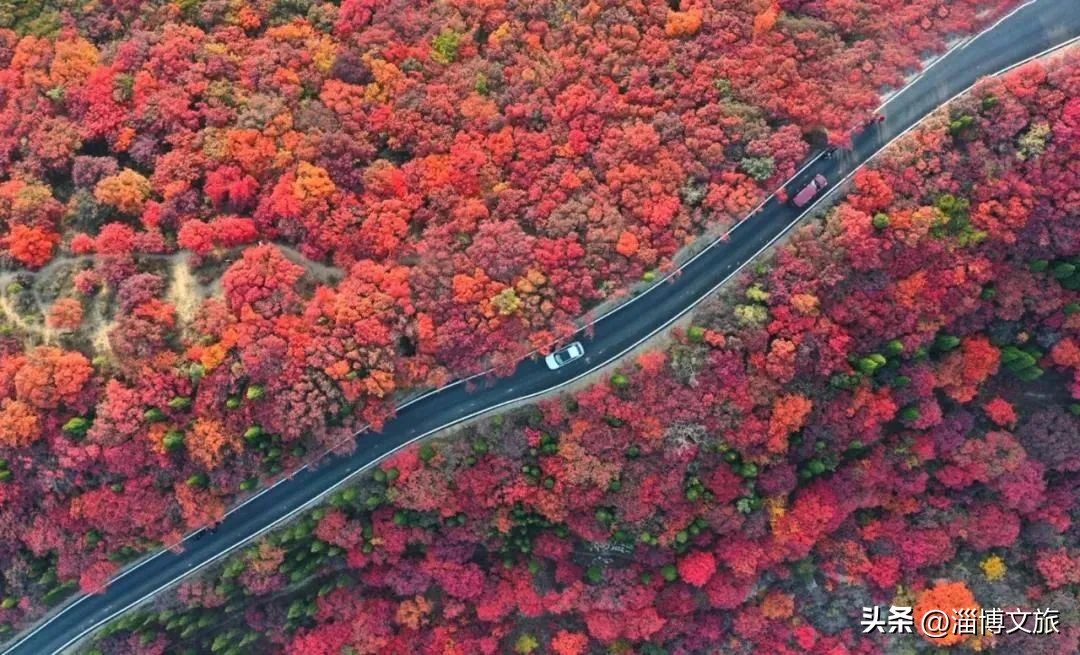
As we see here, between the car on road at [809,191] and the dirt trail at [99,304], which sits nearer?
the dirt trail at [99,304]

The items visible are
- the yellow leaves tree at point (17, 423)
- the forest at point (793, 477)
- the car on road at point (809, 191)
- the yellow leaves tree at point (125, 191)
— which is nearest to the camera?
the yellow leaves tree at point (17, 423)

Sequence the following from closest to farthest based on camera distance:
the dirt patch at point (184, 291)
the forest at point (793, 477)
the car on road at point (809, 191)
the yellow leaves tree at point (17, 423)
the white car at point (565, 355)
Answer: the yellow leaves tree at point (17, 423)
the dirt patch at point (184, 291)
the forest at point (793, 477)
the car on road at point (809, 191)
the white car at point (565, 355)

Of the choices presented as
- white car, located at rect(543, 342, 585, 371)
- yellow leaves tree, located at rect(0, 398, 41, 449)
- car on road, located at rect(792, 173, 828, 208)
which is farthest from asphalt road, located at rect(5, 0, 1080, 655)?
yellow leaves tree, located at rect(0, 398, 41, 449)

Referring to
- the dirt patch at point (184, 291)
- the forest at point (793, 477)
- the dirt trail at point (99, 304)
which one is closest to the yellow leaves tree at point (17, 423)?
the dirt trail at point (99, 304)

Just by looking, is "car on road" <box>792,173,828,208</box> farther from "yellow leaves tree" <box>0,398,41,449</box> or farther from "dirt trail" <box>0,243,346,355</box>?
"yellow leaves tree" <box>0,398,41,449</box>

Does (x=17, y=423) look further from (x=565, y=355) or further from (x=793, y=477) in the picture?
(x=793, y=477)

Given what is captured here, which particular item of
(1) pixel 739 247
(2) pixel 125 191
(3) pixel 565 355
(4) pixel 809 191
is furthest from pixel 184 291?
(4) pixel 809 191

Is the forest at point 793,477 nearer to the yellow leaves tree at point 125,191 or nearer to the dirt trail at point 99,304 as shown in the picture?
the dirt trail at point 99,304
